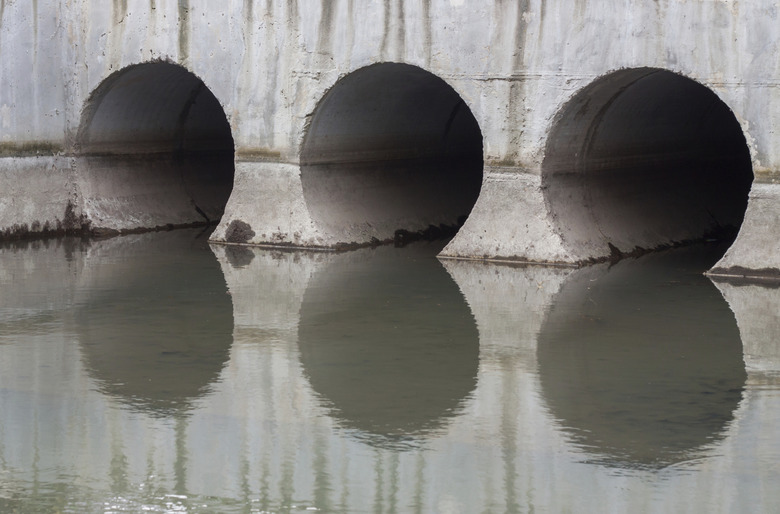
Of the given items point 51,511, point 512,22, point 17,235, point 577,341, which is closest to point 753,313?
point 577,341

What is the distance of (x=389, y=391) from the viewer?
8281 millimetres

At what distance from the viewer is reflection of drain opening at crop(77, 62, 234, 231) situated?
16.6 meters

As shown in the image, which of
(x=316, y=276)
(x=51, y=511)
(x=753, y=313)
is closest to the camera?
(x=51, y=511)

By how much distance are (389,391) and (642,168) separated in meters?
8.03

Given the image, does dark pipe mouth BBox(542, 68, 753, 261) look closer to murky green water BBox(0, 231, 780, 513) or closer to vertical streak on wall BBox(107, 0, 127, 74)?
murky green water BBox(0, 231, 780, 513)

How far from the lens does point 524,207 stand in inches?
535

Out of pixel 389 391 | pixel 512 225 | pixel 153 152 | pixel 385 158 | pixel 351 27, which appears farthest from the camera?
pixel 153 152

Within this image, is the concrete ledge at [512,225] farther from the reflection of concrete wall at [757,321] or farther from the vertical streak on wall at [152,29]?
the vertical streak on wall at [152,29]

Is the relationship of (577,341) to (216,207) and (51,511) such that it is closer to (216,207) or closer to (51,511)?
(51,511)

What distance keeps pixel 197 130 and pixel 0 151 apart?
3.26 meters

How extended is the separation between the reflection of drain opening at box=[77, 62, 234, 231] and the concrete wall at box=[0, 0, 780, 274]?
0.12 m

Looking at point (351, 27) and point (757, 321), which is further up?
point (351, 27)

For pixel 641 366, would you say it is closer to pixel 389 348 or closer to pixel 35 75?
pixel 389 348

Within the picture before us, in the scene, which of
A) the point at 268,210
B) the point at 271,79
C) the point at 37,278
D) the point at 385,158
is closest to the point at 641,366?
the point at 37,278
